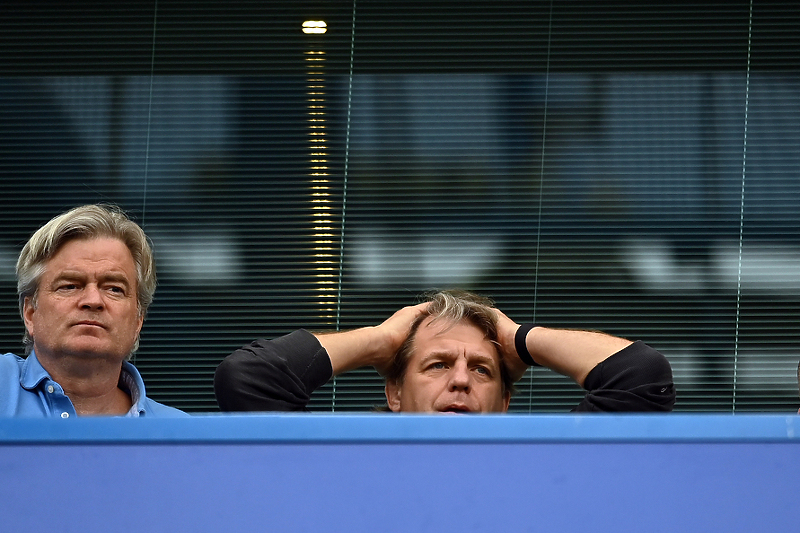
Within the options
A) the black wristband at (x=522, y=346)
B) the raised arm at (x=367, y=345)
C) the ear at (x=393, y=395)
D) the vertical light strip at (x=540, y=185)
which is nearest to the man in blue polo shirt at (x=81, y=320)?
the raised arm at (x=367, y=345)

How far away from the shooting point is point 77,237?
5.92 feet

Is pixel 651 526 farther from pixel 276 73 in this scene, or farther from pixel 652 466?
pixel 276 73

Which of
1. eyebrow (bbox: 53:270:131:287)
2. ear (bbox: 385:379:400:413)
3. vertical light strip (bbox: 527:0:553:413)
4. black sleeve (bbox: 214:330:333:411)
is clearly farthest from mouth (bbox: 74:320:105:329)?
vertical light strip (bbox: 527:0:553:413)

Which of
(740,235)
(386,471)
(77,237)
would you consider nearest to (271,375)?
(77,237)

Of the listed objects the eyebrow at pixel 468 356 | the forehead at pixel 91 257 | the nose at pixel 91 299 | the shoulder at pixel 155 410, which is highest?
the forehead at pixel 91 257

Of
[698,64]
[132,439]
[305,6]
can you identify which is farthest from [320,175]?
[132,439]

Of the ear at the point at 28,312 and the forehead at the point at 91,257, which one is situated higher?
the forehead at the point at 91,257

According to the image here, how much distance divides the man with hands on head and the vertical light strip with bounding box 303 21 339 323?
1.18 meters

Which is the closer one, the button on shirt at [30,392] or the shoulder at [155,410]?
the button on shirt at [30,392]

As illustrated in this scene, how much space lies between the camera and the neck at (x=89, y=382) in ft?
5.62

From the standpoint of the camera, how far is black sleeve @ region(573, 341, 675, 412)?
168 centimetres

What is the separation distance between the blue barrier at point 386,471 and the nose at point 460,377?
0.93 meters

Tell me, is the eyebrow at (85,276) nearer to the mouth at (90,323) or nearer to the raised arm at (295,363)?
the mouth at (90,323)

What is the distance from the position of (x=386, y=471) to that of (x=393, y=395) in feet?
3.69
